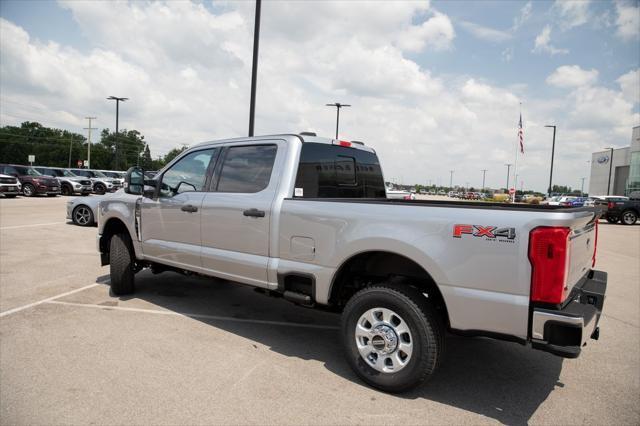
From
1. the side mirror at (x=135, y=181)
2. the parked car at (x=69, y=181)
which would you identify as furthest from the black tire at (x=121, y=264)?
the parked car at (x=69, y=181)

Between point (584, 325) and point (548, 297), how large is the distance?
0.92ft

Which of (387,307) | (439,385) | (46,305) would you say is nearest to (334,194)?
(387,307)

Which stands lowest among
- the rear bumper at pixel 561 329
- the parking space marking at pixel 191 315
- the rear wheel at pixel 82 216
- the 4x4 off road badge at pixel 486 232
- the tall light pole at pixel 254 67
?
the parking space marking at pixel 191 315

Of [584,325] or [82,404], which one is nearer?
[584,325]

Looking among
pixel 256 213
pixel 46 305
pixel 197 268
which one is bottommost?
pixel 46 305

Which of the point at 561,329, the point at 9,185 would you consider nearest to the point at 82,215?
the point at 561,329

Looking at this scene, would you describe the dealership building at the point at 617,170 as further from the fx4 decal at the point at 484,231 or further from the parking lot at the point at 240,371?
the fx4 decal at the point at 484,231

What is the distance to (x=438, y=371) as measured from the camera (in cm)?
381

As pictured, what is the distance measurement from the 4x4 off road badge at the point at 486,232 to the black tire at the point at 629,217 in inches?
952

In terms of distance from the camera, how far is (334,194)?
14.9ft

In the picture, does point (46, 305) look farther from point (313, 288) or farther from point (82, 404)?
point (313, 288)

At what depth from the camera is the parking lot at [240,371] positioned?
9.79ft

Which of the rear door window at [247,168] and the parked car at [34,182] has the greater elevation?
the rear door window at [247,168]

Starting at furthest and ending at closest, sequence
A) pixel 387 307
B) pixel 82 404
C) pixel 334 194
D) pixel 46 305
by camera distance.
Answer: pixel 46 305 < pixel 334 194 < pixel 387 307 < pixel 82 404
